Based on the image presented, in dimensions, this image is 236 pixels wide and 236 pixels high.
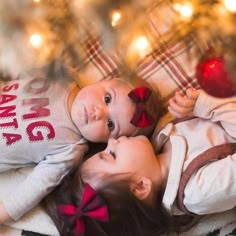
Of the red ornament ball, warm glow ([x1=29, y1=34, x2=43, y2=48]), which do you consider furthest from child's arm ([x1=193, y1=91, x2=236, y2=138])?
warm glow ([x1=29, y1=34, x2=43, y2=48])

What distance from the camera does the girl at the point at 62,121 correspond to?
1.00 metres

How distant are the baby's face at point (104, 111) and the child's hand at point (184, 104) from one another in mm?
105

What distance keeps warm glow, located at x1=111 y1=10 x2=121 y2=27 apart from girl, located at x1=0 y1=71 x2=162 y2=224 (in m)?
0.31

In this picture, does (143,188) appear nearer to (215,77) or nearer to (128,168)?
(128,168)

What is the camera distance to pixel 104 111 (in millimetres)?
1000

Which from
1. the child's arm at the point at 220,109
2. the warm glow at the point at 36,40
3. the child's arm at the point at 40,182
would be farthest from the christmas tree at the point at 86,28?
the child's arm at the point at 40,182

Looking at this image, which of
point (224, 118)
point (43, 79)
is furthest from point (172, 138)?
point (43, 79)

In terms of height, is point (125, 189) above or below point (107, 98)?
below

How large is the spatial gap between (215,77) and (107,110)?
13.0 inches

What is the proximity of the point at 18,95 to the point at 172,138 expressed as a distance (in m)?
0.36

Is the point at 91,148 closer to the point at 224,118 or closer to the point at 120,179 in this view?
the point at 120,179

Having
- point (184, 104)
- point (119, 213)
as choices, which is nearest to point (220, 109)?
point (184, 104)

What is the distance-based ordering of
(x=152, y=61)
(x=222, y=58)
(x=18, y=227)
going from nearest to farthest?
1. (x=222, y=58)
2. (x=18, y=227)
3. (x=152, y=61)

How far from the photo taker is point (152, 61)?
1.08m
